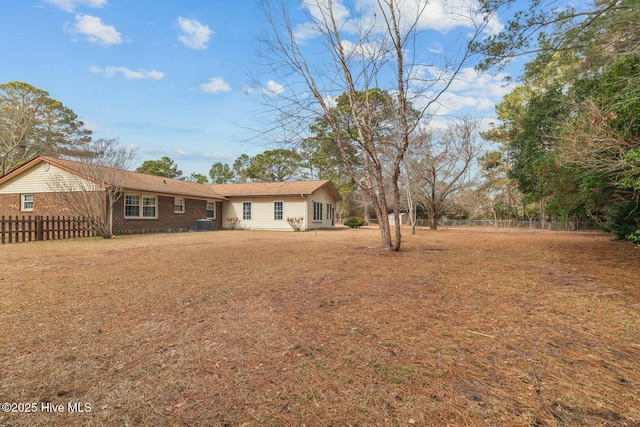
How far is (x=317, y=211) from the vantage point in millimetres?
23891

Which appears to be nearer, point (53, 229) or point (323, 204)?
point (53, 229)

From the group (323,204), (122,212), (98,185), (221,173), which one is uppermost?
(221,173)

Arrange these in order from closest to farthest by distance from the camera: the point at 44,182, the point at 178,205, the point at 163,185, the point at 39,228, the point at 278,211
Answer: the point at 39,228 < the point at 44,182 < the point at 163,185 < the point at 178,205 < the point at 278,211

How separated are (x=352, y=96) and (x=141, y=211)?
13.9 m

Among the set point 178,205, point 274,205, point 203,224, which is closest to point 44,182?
point 178,205

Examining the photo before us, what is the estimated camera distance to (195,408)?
2.01m

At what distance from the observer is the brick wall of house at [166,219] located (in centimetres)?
1600

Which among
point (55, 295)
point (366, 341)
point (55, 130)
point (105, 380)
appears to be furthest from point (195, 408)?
point (55, 130)

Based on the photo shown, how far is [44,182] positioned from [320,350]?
19871 mm

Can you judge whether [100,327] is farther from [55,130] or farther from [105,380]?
[55,130]

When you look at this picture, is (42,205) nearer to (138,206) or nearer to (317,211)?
(138,206)

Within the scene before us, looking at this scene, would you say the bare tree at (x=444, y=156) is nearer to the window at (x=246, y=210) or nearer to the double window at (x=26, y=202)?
the window at (x=246, y=210)

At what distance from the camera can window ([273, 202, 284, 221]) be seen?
22.6 metres

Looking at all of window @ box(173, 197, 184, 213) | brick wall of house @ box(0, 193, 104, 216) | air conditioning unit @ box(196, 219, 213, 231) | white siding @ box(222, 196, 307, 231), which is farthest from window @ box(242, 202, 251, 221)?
brick wall of house @ box(0, 193, 104, 216)
